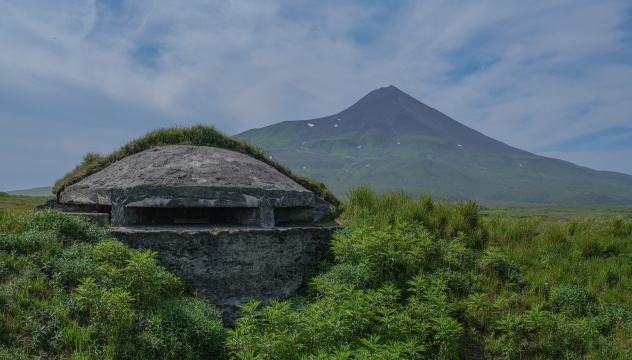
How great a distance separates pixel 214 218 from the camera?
25.1 feet

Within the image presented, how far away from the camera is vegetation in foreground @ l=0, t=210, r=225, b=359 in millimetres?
3984

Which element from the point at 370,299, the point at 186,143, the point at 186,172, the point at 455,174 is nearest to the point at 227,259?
the point at 186,172

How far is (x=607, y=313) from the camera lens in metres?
5.45

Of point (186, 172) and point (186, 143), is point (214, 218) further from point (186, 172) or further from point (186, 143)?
point (186, 143)

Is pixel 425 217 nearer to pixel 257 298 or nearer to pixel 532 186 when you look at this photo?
pixel 257 298

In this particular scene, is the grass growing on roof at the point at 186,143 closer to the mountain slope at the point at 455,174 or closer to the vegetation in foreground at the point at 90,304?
the vegetation in foreground at the point at 90,304

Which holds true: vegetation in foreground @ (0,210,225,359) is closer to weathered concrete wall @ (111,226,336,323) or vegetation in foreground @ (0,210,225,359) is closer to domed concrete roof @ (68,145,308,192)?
weathered concrete wall @ (111,226,336,323)

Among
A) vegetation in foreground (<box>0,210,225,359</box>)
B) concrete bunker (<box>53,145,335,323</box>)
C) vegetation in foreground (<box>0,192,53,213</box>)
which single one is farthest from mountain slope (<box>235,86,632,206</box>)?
vegetation in foreground (<box>0,210,225,359</box>)

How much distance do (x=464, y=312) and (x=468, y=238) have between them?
189 centimetres

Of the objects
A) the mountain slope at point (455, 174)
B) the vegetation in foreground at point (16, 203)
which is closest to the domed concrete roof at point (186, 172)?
the vegetation in foreground at point (16, 203)

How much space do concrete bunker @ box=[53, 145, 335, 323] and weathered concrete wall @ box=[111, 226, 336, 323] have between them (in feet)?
0.05

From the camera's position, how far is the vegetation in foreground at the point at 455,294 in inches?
168

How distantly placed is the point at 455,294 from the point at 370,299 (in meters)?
1.77

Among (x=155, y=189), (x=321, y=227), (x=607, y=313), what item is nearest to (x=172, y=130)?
(x=155, y=189)
